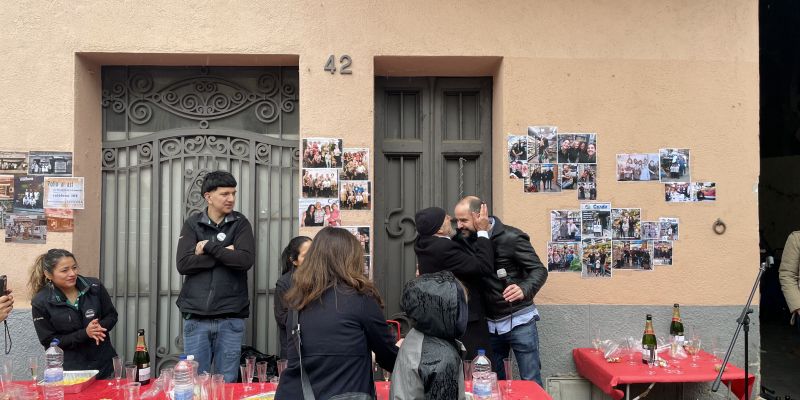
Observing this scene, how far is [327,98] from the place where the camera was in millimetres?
5383

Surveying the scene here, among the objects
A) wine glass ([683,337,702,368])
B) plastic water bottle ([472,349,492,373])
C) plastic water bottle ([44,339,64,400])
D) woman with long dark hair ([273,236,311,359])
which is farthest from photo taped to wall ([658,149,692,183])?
plastic water bottle ([44,339,64,400])

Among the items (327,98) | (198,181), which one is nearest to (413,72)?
(327,98)

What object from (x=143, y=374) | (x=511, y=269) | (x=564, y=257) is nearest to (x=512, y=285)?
(x=511, y=269)

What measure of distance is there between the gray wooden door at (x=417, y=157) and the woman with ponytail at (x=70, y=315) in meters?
2.44

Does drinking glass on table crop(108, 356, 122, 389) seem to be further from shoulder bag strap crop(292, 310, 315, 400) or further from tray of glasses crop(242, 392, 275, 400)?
shoulder bag strap crop(292, 310, 315, 400)

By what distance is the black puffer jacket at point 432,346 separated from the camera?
2785mm

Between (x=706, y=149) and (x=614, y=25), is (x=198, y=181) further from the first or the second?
(x=706, y=149)

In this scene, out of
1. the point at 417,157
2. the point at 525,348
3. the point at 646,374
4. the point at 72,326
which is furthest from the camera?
the point at 417,157

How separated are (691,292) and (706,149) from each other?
1305 millimetres

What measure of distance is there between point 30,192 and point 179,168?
1.26 metres

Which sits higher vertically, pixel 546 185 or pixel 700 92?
pixel 700 92

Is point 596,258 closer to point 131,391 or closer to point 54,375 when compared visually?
point 131,391

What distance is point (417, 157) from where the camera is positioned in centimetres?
592

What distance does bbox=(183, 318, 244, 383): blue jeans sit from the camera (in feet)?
15.7
